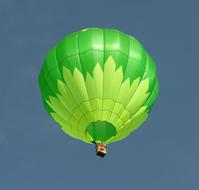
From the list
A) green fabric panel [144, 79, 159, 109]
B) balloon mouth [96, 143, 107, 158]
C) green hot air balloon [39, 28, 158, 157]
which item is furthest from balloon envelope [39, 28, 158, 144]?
balloon mouth [96, 143, 107, 158]

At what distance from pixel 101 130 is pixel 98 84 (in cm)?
185

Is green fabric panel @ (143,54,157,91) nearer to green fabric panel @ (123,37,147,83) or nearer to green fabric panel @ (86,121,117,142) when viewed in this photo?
green fabric panel @ (123,37,147,83)

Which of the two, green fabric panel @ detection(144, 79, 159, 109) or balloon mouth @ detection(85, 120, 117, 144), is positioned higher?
green fabric panel @ detection(144, 79, 159, 109)

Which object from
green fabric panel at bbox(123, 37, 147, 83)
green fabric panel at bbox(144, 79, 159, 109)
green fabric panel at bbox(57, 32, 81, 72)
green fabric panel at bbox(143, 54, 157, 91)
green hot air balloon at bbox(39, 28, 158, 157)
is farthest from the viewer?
green fabric panel at bbox(144, 79, 159, 109)

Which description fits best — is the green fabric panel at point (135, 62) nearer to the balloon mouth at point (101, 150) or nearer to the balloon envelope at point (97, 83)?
the balloon envelope at point (97, 83)

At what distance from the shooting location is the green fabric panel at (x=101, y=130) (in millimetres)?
50688

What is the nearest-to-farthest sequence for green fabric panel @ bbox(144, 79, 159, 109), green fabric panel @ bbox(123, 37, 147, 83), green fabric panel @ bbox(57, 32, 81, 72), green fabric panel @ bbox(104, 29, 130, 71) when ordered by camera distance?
green fabric panel @ bbox(57, 32, 81, 72) → green fabric panel @ bbox(104, 29, 130, 71) → green fabric panel @ bbox(123, 37, 147, 83) → green fabric panel @ bbox(144, 79, 159, 109)

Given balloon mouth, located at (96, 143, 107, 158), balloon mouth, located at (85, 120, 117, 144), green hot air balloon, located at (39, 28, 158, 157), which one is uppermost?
green hot air balloon, located at (39, 28, 158, 157)

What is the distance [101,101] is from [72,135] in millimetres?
2449

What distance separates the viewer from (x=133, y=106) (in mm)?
51125

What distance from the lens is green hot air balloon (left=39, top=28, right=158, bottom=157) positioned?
50.6 metres

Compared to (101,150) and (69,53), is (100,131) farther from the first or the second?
(69,53)

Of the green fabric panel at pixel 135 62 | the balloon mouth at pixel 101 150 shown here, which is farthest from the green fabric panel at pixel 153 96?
the balloon mouth at pixel 101 150

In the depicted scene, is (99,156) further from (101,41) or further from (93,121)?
(101,41)
